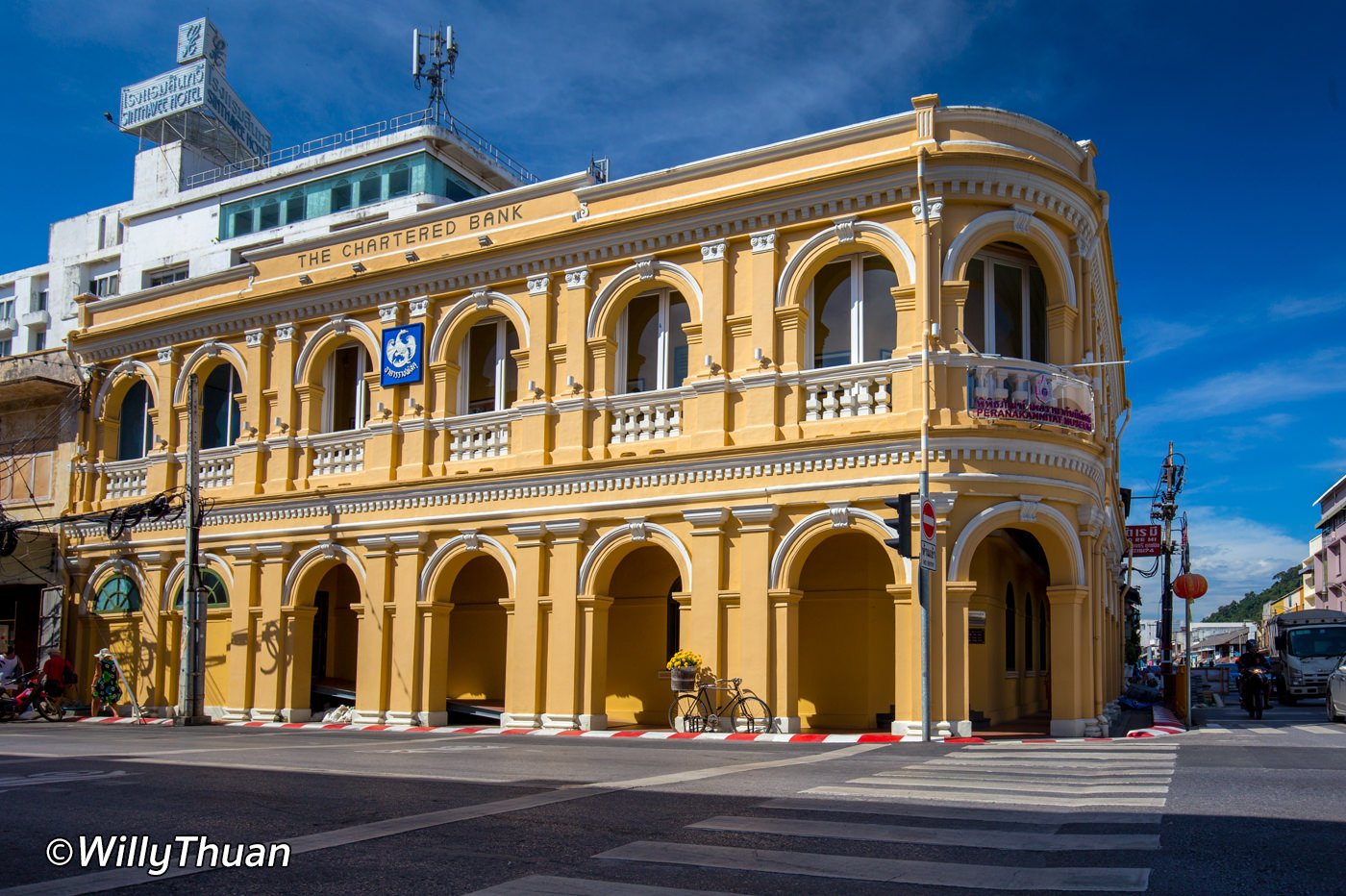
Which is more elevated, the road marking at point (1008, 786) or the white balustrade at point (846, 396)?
the white balustrade at point (846, 396)

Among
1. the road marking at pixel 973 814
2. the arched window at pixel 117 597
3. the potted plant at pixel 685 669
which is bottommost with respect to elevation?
the road marking at pixel 973 814

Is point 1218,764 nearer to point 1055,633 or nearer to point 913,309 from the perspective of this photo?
point 1055,633

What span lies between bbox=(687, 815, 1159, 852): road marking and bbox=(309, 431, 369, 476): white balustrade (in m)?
18.1

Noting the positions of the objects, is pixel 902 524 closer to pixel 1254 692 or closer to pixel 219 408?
pixel 1254 692

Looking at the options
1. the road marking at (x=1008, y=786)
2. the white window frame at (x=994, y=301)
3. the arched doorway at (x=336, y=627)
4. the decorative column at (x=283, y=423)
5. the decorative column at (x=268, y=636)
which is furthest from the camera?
the arched doorway at (x=336, y=627)

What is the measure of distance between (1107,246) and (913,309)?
8.47 metres

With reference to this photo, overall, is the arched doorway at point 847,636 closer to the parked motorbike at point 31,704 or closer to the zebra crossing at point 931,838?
the zebra crossing at point 931,838

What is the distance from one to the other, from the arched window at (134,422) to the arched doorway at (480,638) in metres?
9.54

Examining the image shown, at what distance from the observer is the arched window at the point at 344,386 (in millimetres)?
26703

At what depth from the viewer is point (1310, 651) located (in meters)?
36.3

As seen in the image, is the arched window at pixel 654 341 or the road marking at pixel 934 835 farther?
the arched window at pixel 654 341

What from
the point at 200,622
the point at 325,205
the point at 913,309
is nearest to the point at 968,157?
the point at 913,309

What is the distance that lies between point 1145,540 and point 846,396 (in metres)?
25.2

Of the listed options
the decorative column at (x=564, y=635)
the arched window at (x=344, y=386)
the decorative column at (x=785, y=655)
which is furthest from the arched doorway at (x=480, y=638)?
the decorative column at (x=785, y=655)
